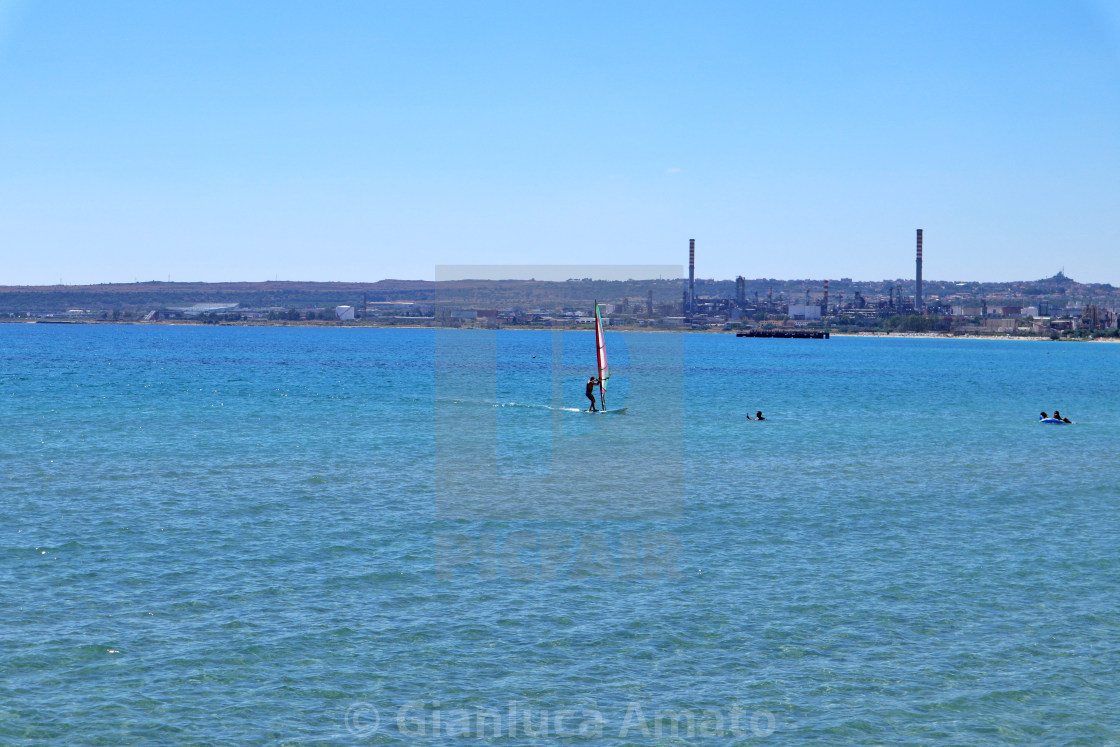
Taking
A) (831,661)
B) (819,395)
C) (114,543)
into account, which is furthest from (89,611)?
(819,395)

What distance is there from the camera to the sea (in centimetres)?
1504

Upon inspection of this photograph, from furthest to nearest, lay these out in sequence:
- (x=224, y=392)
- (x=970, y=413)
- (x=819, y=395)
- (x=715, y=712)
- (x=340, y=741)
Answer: (x=819, y=395)
(x=224, y=392)
(x=970, y=413)
(x=715, y=712)
(x=340, y=741)

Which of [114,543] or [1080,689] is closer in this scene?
[1080,689]

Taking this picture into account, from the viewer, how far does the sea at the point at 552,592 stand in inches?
592

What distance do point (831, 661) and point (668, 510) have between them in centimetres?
1349

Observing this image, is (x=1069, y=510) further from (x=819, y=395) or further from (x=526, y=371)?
(x=526, y=371)

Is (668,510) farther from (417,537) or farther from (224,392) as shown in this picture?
(224,392)

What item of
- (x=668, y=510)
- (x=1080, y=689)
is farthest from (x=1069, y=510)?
(x=1080, y=689)

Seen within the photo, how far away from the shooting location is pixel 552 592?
2136cm

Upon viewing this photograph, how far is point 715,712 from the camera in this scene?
15.2 meters

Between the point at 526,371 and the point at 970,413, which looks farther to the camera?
the point at 526,371

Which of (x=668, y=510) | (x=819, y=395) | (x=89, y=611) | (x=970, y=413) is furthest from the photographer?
(x=819, y=395)

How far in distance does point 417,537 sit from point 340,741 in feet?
40.1

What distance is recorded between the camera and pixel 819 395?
90.6m
